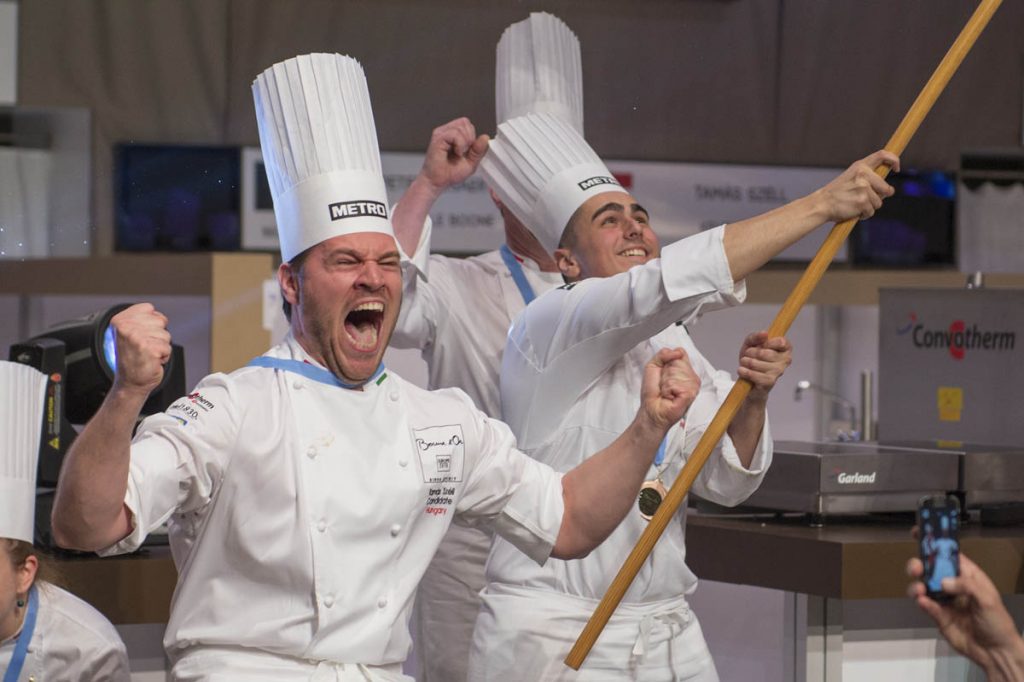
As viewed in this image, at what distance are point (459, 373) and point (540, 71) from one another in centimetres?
68

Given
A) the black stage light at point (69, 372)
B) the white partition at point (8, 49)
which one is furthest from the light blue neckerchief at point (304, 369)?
the white partition at point (8, 49)

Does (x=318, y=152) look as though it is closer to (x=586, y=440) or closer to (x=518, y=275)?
(x=586, y=440)

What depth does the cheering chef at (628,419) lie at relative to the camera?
82.3 inches

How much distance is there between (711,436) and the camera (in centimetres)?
211

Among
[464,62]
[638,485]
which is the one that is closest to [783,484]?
[638,485]

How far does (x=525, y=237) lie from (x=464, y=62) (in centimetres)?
260

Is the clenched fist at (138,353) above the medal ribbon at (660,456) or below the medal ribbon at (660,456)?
above

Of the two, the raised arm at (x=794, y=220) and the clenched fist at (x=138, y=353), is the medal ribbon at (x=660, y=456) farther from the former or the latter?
the clenched fist at (x=138, y=353)

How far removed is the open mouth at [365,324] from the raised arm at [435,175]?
75 cm

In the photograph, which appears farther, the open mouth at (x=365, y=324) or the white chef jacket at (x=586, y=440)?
the white chef jacket at (x=586, y=440)

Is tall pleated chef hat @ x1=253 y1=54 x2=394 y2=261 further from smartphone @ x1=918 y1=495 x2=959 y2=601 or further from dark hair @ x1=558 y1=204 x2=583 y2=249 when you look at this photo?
smartphone @ x1=918 y1=495 x2=959 y2=601

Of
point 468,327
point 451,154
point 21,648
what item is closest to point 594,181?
point 451,154

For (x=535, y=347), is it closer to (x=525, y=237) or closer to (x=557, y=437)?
(x=557, y=437)

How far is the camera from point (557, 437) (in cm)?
233
